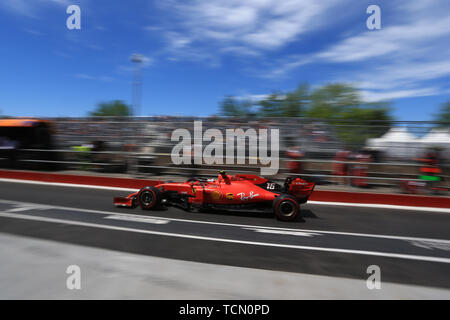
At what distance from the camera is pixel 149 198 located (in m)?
6.64

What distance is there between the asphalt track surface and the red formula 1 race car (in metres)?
0.26

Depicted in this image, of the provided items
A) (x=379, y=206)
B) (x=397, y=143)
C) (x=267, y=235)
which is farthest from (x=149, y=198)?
(x=397, y=143)

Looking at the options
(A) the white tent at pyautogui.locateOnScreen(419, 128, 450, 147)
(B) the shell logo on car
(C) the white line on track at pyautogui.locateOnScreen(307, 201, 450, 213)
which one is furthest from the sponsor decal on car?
(A) the white tent at pyautogui.locateOnScreen(419, 128, 450, 147)

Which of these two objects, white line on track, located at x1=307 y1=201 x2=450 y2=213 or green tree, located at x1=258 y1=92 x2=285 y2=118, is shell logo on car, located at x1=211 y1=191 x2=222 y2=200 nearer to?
white line on track, located at x1=307 y1=201 x2=450 y2=213

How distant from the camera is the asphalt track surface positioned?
3.73m

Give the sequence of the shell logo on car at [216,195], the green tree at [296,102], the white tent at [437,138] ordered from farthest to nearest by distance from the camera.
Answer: the green tree at [296,102], the white tent at [437,138], the shell logo on car at [216,195]

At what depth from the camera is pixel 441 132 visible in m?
7.74

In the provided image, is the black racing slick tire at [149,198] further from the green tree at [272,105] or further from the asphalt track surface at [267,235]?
the green tree at [272,105]

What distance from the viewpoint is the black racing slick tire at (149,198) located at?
6.57m

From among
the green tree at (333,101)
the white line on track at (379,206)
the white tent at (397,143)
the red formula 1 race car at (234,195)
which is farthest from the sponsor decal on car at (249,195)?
the green tree at (333,101)

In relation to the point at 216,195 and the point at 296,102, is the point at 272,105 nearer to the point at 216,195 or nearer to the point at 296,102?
the point at 296,102

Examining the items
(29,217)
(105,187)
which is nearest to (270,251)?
(29,217)

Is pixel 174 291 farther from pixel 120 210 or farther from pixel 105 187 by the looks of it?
pixel 105 187
